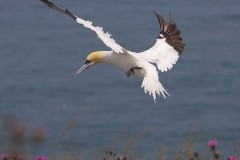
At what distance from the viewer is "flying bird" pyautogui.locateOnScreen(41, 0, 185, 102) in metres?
9.25

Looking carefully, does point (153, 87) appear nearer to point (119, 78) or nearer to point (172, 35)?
point (172, 35)

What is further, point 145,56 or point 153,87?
point 145,56

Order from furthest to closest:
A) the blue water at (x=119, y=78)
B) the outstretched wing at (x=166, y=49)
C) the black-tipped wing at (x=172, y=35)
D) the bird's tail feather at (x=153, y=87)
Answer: the blue water at (x=119, y=78), the black-tipped wing at (x=172, y=35), the outstretched wing at (x=166, y=49), the bird's tail feather at (x=153, y=87)

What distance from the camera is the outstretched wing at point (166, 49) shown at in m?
10.3

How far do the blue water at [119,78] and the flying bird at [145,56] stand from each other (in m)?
15.5

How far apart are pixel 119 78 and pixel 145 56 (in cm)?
2739

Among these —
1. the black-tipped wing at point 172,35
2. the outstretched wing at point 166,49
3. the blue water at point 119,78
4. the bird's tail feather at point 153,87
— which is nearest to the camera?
the bird's tail feather at point 153,87

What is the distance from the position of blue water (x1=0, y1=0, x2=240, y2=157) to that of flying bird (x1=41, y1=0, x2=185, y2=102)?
50.9ft

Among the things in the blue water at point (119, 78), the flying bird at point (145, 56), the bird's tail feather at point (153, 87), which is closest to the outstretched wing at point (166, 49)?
the flying bird at point (145, 56)

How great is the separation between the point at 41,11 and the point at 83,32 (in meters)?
4.56

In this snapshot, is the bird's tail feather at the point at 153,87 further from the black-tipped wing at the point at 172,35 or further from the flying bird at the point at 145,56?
the black-tipped wing at the point at 172,35

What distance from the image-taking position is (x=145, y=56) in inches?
405

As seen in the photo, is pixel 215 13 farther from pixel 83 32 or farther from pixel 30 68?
pixel 30 68

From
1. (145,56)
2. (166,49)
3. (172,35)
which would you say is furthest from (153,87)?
(172,35)
